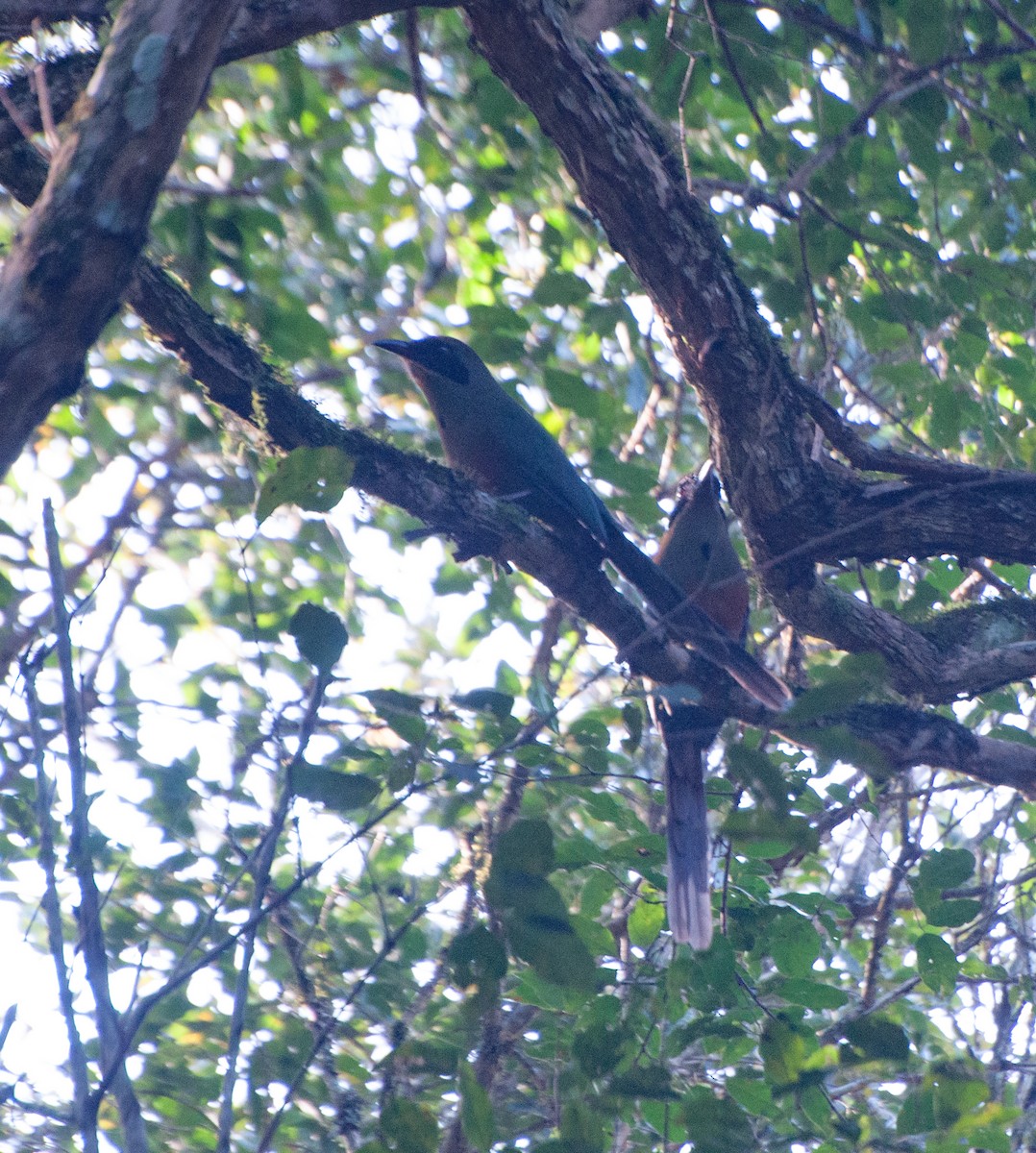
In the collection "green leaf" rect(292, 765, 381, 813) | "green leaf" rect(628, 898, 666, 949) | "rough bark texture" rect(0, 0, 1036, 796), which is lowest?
"green leaf" rect(292, 765, 381, 813)

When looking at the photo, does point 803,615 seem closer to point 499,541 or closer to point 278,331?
point 499,541

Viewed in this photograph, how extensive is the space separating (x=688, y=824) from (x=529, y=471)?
1.42m

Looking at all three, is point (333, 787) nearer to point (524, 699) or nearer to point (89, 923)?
point (89, 923)

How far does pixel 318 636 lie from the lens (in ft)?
6.88

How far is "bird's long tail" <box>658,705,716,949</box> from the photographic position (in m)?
3.16

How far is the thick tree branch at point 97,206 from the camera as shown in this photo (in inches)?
70.0

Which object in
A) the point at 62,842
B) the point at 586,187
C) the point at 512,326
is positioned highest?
the point at 512,326

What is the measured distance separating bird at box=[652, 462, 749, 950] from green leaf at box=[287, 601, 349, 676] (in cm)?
157

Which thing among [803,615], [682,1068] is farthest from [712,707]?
[682,1068]

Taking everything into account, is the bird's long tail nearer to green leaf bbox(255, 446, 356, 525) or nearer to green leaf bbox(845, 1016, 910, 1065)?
green leaf bbox(845, 1016, 910, 1065)

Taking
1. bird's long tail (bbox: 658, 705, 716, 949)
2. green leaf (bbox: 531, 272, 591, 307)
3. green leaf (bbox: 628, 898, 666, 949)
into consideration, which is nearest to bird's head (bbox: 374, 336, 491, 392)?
green leaf (bbox: 531, 272, 591, 307)

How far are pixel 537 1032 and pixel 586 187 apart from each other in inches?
110

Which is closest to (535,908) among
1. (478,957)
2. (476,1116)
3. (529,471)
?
(478,957)

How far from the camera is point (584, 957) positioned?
1.77 meters
